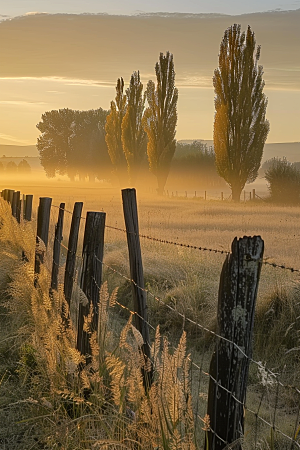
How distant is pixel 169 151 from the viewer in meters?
36.7

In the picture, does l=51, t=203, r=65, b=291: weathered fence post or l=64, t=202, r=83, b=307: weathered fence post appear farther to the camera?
l=51, t=203, r=65, b=291: weathered fence post

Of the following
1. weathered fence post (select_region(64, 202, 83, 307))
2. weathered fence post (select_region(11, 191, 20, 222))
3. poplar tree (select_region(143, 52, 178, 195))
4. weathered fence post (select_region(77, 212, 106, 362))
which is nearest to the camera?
weathered fence post (select_region(77, 212, 106, 362))

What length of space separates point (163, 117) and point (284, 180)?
8820 millimetres

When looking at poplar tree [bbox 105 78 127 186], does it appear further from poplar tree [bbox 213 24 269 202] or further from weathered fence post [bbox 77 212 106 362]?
weathered fence post [bbox 77 212 106 362]

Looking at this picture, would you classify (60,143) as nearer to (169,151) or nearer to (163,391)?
(169,151)

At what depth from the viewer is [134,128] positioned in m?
41.6

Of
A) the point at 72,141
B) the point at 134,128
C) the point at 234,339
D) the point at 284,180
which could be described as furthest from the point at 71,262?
the point at 72,141

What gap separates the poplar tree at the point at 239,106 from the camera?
30094 millimetres

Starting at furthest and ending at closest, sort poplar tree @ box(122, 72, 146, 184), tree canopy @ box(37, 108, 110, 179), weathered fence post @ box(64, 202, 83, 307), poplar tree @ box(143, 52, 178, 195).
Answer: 1. tree canopy @ box(37, 108, 110, 179)
2. poplar tree @ box(122, 72, 146, 184)
3. poplar tree @ box(143, 52, 178, 195)
4. weathered fence post @ box(64, 202, 83, 307)

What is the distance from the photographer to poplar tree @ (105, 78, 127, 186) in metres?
44.0

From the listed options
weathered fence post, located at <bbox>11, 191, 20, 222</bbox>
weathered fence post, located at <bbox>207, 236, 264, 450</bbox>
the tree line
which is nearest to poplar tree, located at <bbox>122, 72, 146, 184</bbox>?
the tree line

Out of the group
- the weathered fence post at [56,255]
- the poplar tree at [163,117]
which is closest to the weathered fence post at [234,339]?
the weathered fence post at [56,255]

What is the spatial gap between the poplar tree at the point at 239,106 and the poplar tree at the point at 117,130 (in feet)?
45.9

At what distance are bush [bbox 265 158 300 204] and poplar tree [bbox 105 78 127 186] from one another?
15183mm
